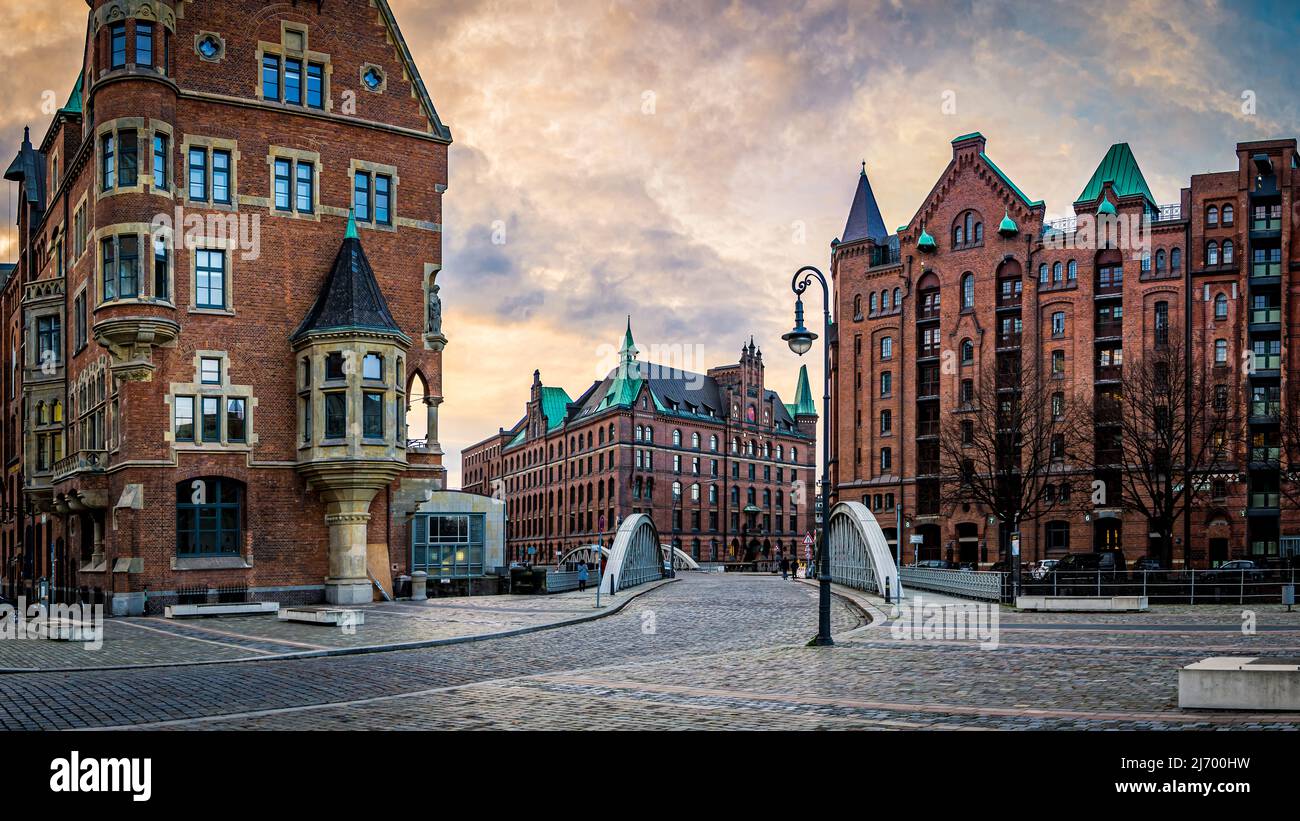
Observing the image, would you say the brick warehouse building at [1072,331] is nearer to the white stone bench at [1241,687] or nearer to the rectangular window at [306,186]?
the rectangular window at [306,186]

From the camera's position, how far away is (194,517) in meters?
33.0

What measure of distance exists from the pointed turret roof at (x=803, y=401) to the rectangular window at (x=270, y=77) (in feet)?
301

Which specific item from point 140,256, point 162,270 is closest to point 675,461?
point 162,270

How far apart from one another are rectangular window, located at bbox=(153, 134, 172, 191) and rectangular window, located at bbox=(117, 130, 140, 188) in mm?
457

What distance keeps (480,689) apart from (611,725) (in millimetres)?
3401

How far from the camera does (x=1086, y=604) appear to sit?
94.4 ft

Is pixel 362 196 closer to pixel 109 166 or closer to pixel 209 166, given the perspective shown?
pixel 209 166

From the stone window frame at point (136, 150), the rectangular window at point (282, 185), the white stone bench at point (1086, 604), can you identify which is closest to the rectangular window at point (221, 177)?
the rectangular window at point (282, 185)

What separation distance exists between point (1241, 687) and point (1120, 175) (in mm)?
74056

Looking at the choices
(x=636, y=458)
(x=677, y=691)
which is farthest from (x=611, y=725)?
(x=636, y=458)

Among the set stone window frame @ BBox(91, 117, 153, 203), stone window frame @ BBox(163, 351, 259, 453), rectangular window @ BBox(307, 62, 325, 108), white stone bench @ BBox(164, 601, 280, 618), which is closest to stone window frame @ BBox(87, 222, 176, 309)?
stone window frame @ BBox(91, 117, 153, 203)

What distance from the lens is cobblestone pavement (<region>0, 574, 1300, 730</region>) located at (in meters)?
11.2

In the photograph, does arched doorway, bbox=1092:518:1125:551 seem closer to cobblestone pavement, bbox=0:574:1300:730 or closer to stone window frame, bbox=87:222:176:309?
cobblestone pavement, bbox=0:574:1300:730

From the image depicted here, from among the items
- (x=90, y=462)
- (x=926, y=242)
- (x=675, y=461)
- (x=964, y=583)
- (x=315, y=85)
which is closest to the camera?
(x=90, y=462)
